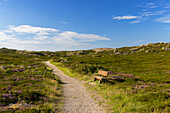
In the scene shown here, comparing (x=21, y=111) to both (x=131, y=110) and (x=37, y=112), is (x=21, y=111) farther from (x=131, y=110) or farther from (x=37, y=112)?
(x=131, y=110)

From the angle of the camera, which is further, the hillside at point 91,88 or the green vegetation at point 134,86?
the green vegetation at point 134,86

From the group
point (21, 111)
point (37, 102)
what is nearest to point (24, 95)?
point (37, 102)

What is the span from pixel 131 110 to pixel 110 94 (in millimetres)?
3651

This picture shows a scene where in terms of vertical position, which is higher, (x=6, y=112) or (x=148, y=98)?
(x=6, y=112)

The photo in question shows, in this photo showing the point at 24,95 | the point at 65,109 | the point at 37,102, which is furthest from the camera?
the point at 24,95

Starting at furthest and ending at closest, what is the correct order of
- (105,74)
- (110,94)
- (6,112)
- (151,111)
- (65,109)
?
1. (105,74)
2. (110,94)
3. (65,109)
4. (151,111)
5. (6,112)

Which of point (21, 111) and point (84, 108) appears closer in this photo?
point (21, 111)

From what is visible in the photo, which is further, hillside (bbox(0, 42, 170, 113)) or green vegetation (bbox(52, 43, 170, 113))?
green vegetation (bbox(52, 43, 170, 113))

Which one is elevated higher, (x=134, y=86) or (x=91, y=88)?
(x=91, y=88)

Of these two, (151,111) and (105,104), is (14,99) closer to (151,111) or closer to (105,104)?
(105,104)

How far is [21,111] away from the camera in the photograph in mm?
8008

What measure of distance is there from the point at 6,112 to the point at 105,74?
57.9ft

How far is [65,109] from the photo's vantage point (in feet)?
30.0

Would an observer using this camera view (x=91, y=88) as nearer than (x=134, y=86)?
Yes
